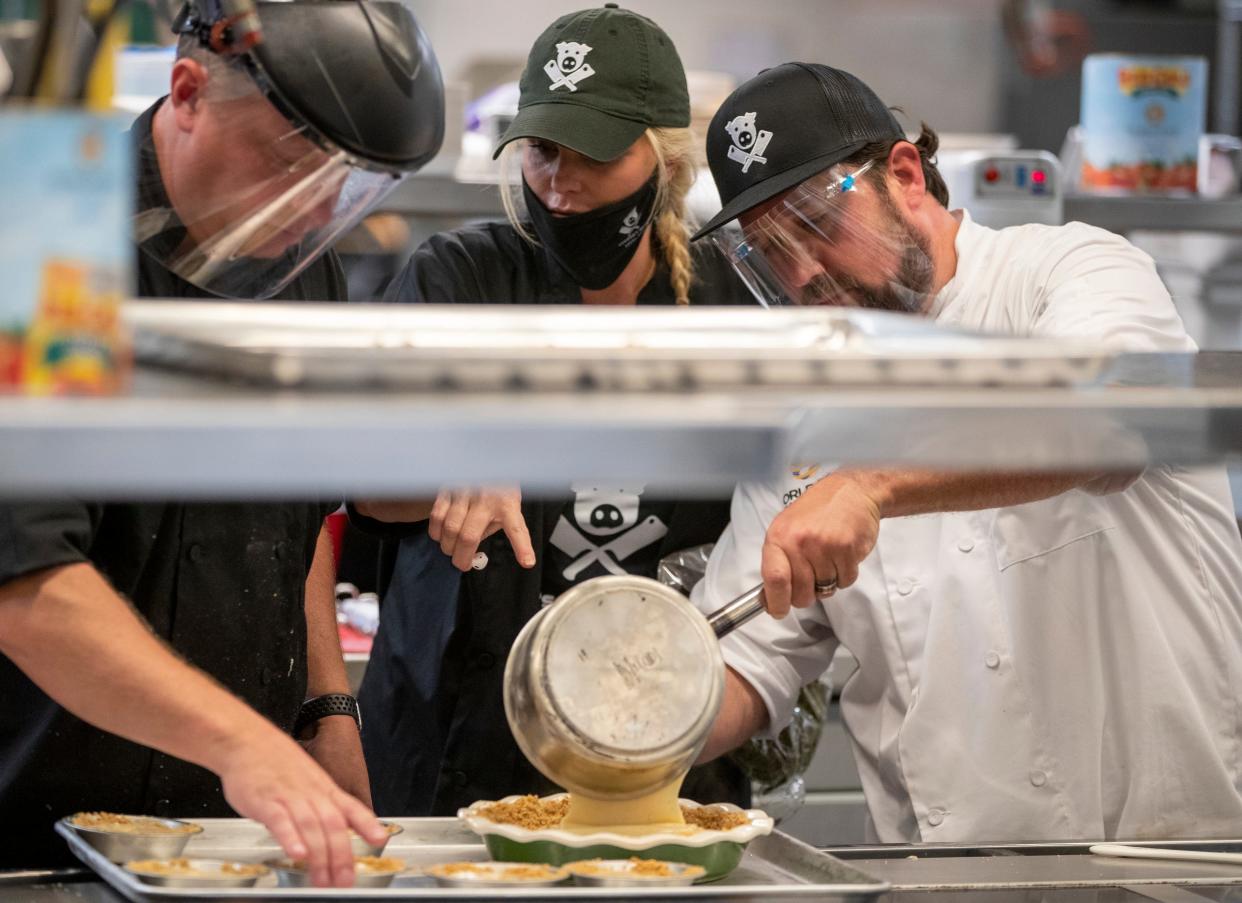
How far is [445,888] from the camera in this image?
4.42 ft

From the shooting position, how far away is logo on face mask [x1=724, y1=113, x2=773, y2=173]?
2031 millimetres

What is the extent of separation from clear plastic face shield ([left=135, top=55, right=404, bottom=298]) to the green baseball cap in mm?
660

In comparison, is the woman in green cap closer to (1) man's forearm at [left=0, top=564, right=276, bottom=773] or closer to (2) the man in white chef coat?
(2) the man in white chef coat

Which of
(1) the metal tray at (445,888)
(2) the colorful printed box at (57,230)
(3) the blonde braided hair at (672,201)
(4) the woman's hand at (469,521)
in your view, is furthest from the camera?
(3) the blonde braided hair at (672,201)

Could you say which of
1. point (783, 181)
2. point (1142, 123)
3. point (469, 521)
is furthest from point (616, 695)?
point (1142, 123)

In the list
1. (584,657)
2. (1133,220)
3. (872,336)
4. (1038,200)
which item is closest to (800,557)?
(584,657)

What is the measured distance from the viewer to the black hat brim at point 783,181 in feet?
6.54

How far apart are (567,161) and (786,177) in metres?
0.36

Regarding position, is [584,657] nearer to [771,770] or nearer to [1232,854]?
[1232,854]

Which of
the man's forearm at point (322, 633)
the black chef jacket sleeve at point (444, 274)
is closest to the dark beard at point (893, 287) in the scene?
the black chef jacket sleeve at point (444, 274)

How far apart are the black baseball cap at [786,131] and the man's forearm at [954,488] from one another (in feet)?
1.62

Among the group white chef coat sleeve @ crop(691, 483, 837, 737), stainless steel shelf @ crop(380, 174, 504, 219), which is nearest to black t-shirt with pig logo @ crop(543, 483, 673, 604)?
white chef coat sleeve @ crop(691, 483, 837, 737)

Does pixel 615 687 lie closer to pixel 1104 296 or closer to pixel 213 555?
pixel 213 555

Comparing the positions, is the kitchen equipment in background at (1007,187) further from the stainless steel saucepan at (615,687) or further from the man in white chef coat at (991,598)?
the stainless steel saucepan at (615,687)
